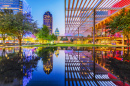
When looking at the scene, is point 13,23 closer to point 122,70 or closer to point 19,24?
point 19,24

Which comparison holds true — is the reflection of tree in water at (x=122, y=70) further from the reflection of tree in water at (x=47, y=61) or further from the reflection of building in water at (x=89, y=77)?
the reflection of tree in water at (x=47, y=61)

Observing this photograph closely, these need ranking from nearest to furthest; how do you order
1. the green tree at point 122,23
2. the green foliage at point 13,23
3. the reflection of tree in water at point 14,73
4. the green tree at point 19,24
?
the reflection of tree in water at point 14,73, the green foliage at point 13,23, the green tree at point 19,24, the green tree at point 122,23

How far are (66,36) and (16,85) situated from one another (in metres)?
69.2

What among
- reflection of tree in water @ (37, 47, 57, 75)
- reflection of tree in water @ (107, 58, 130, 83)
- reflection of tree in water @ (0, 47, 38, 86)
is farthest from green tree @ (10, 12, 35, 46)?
reflection of tree in water @ (107, 58, 130, 83)

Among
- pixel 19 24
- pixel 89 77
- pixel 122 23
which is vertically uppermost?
pixel 122 23

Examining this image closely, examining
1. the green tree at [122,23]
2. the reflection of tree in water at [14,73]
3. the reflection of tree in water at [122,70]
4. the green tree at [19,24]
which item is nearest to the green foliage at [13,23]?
the green tree at [19,24]

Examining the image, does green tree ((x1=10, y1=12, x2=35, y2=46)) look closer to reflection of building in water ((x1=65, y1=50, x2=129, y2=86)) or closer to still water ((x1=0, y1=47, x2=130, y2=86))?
still water ((x1=0, y1=47, x2=130, y2=86))

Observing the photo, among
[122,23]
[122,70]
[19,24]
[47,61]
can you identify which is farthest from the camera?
[122,23]

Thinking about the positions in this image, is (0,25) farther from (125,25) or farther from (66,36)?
(66,36)

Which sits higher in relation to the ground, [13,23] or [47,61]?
[13,23]

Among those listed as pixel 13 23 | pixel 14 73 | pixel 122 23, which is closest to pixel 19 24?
pixel 13 23

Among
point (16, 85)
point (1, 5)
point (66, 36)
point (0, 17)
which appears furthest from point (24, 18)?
point (1, 5)

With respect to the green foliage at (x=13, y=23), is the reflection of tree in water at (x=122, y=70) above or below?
below

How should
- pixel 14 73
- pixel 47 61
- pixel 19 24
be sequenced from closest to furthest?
pixel 14 73 → pixel 47 61 → pixel 19 24
